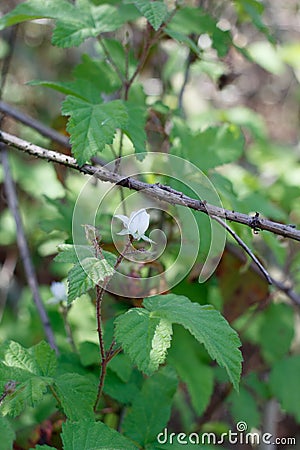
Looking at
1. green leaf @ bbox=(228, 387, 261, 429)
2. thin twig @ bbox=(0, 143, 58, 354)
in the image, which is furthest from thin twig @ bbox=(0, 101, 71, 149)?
green leaf @ bbox=(228, 387, 261, 429)

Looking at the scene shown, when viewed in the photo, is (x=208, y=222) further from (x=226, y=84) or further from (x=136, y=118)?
(x=226, y=84)

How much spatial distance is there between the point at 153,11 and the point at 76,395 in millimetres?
800

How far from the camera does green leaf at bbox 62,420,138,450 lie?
984 mm

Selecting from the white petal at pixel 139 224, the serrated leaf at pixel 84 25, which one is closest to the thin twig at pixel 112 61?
the serrated leaf at pixel 84 25

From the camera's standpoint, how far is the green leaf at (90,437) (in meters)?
0.98

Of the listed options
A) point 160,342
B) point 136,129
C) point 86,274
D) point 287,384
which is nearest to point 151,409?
point 160,342

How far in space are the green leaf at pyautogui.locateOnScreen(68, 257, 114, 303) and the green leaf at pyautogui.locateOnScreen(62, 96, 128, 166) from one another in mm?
198

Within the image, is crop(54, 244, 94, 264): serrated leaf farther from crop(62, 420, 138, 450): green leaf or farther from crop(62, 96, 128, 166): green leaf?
crop(62, 420, 138, 450): green leaf

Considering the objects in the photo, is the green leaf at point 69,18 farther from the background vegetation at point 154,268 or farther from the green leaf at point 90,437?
the green leaf at point 90,437

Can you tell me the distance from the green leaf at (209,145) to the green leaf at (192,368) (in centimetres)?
54

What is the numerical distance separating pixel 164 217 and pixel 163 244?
399 millimetres

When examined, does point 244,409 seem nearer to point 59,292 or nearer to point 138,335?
point 59,292

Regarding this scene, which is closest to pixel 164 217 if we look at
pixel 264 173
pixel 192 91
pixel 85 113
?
pixel 85 113

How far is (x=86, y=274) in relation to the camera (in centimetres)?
95
